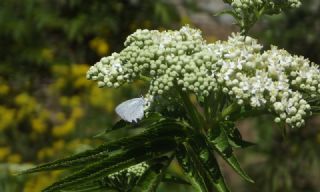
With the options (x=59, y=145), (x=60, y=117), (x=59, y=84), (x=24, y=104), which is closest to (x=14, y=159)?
(x=59, y=145)

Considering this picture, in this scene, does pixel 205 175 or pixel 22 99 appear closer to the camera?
pixel 205 175

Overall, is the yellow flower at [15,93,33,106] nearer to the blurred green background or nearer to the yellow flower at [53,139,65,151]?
the blurred green background

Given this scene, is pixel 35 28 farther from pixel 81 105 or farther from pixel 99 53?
pixel 81 105

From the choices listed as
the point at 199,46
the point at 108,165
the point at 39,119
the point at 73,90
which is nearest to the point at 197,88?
the point at 199,46

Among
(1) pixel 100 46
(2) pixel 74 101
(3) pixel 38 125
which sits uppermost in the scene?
(1) pixel 100 46

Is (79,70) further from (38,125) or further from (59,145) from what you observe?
(59,145)

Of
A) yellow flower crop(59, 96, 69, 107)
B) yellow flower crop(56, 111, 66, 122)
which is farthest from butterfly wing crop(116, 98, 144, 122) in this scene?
yellow flower crop(59, 96, 69, 107)
